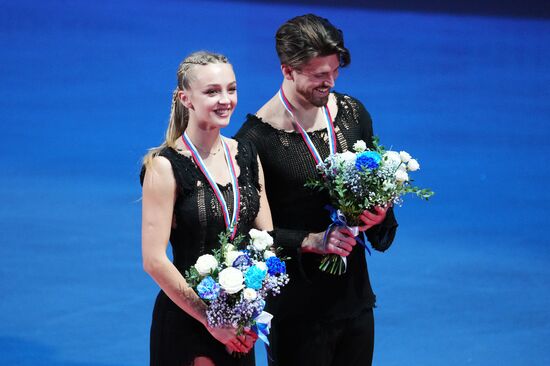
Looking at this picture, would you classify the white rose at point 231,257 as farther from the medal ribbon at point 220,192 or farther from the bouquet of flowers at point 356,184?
the bouquet of flowers at point 356,184

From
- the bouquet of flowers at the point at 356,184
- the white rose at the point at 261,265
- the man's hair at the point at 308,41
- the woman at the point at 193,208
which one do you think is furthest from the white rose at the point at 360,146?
the white rose at the point at 261,265

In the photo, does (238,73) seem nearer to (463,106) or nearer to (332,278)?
(463,106)

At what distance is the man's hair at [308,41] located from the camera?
3805 millimetres

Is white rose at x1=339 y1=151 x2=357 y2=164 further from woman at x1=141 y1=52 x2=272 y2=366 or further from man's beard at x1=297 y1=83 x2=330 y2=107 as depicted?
woman at x1=141 y1=52 x2=272 y2=366

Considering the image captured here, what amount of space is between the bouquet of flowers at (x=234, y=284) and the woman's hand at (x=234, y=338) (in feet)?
0.07

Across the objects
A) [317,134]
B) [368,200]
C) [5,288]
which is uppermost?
[5,288]

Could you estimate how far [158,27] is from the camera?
478 inches

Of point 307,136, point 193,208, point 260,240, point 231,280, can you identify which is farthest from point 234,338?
point 307,136

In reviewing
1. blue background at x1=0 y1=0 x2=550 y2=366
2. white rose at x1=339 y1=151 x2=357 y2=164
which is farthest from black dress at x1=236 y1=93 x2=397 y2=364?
Answer: blue background at x1=0 y1=0 x2=550 y2=366

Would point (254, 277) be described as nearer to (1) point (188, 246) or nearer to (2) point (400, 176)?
(1) point (188, 246)

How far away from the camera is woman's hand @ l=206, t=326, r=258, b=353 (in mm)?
3426

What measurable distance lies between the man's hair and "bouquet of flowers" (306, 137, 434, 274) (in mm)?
379

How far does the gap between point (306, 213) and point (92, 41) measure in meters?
8.02

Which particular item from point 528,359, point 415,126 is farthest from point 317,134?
point 415,126
